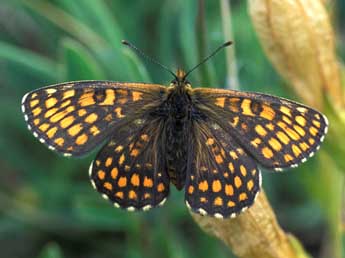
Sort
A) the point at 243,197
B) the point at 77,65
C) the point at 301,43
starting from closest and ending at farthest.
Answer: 1. the point at 243,197
2. the point at 301,43
3. the point at 77,65

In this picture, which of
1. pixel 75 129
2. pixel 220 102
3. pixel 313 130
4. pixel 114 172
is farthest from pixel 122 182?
pixel 313 130

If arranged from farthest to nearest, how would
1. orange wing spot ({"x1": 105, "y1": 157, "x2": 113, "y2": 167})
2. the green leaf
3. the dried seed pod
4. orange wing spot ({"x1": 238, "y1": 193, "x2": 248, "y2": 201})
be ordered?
the green leaf, the dried seed pod, orange wing spot ({"x1": 105, "y1": 157, "x2": 113, "y2": 167}), orange wing spot ({"x1": 238, "y1": 193, "x2": 248, "y2": 201})

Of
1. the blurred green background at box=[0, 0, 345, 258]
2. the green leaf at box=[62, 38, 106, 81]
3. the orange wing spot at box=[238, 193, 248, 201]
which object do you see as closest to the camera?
the orange wing spot at box=[238, 193, 248, 201]

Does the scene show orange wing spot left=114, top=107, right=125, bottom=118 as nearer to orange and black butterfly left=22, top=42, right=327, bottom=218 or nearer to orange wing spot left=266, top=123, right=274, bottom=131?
orange and black butterfly left=22, top=42, right=327, bottom=218

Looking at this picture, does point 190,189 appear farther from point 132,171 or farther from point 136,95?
point 136,95

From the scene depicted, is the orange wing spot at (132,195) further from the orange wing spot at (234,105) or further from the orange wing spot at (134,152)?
the orange wing spot at (234,105)

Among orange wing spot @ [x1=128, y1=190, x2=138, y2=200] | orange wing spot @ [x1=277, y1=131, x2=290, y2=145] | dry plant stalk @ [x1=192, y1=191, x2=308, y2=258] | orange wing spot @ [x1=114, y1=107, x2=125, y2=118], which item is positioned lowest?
dry plant stalk @ [x1=192, y1=191, x2=308, y2=258]

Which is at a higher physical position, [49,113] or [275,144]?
[49,113]

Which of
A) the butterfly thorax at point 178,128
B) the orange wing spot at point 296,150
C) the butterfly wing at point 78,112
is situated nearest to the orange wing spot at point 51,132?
the butterfly wing at point 78,112

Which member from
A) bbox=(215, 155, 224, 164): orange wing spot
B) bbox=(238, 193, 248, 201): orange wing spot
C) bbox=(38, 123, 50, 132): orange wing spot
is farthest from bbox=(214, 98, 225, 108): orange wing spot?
bbox=(38, 123, 50, 132): orange wing spot
